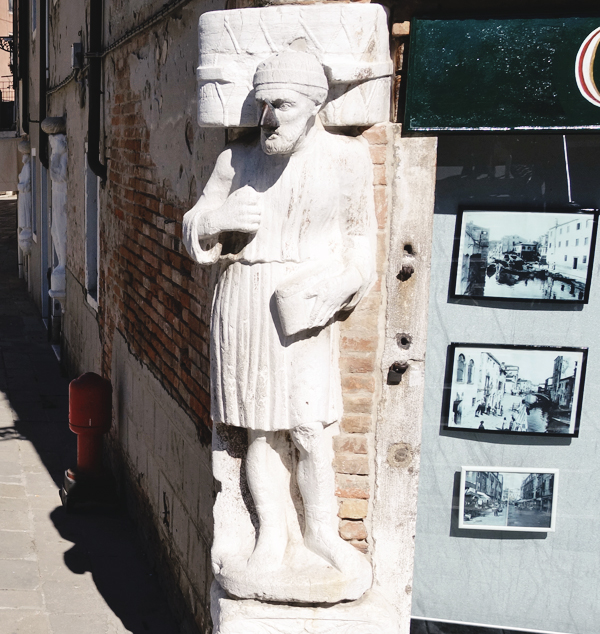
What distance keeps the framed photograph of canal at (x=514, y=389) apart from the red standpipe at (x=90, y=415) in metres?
3.15

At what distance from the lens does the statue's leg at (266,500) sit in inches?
136

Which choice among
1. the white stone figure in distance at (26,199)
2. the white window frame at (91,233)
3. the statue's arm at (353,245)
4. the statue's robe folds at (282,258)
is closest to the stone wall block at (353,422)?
the statue's robe folds at (282,258)

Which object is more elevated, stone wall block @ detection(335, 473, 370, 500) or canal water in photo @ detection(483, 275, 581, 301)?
canal water in photo @ detection(483, 275, 581, 301)

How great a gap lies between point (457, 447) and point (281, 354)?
1303 mm

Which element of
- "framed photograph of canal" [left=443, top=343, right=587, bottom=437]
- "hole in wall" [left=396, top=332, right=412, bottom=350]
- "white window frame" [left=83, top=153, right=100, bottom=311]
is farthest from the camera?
"white window frame" [left=83, top=153, right=100, bottom=311]

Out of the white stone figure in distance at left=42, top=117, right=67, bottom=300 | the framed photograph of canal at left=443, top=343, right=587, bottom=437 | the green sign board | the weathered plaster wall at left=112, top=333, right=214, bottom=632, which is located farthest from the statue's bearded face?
the white stone figure in distance at left=42, top=117, right=67, bottom=300

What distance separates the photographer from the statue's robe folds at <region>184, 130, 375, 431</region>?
10.7 ft

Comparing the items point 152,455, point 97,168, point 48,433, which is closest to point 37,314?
point 48,433

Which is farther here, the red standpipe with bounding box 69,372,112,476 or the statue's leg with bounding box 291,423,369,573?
the red standpipe with bounding box 69,372,112,476

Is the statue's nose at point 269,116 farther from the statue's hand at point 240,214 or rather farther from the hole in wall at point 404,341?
the hole in wall at point 404,341

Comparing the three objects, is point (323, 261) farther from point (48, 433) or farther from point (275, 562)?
point (48, 433)

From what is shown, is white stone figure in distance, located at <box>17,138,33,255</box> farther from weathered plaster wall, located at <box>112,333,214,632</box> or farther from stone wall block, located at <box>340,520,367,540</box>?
stone wall block, located at <box>340,520,367,540</box>

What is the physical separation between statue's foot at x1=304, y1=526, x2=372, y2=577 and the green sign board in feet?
5.35

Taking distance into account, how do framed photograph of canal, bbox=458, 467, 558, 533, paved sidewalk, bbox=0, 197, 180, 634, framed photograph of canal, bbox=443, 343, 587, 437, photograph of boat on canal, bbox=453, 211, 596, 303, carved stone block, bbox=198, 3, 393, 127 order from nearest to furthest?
1. carved stone block, bbox=198, 3, 393, 127
2. photograph of boat on canal, bbox=453, 211, 596, 303
3. framed photograph of canal, bbox=443, 343, 587, 437
4. framed photograph of canal, bbox=458, 467, 558, 533
5. paved sidewalk, bbox=0, 197, 180, 634
